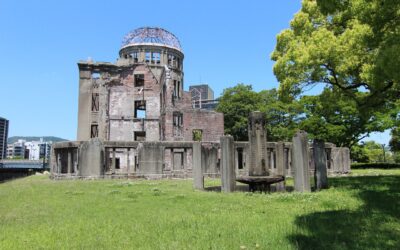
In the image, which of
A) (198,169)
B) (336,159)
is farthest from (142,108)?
(198,169)

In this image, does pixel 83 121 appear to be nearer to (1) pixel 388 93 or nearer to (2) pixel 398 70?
(1) pixel 388 93

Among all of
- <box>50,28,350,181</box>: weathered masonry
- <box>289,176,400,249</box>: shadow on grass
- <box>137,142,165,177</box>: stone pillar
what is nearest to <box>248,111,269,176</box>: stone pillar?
<box>289,176,400,249</box>: shadow on grass

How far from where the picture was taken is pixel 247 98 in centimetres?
5412

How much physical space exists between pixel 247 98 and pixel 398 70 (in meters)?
46.1

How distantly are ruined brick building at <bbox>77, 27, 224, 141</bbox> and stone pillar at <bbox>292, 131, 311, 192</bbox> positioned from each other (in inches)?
1031

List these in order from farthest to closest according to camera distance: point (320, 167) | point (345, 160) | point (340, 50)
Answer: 1. point (345, 160)
2. point (340, 50)
3. point (320, 167)

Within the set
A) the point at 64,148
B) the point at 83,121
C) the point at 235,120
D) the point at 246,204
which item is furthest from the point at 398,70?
the point at 235,120

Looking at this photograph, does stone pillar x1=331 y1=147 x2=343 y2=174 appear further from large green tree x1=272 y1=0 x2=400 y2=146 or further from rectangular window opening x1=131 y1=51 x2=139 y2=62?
rectangular window opening x1=131 y1=51 x2=139 y2=62

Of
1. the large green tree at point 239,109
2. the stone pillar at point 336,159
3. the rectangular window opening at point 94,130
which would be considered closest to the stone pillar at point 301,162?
the stone pillar at point 336,159

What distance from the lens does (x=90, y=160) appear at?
2102 cm

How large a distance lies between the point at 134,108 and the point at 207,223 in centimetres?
3498

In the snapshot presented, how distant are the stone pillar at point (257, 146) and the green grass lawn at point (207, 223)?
2.43 meters

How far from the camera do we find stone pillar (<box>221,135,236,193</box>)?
1204 centimetres

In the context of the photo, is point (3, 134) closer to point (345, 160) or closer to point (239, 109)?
point (239, 109)
